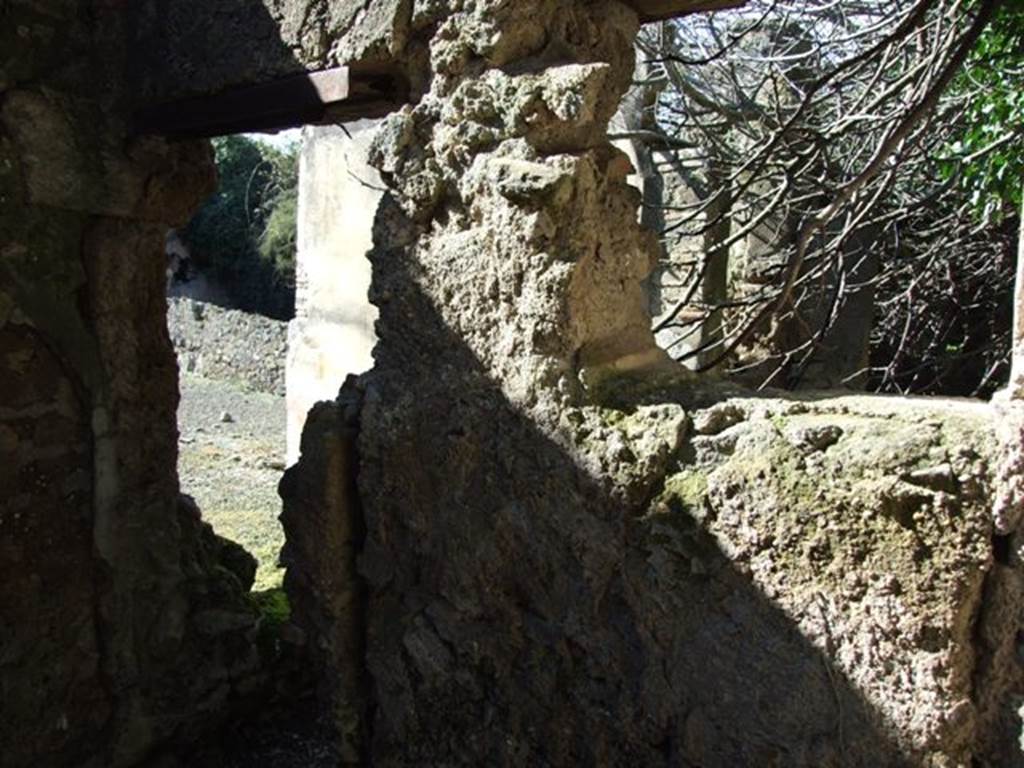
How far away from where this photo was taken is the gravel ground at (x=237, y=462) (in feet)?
21.2

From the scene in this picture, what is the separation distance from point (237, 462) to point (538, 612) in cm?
735

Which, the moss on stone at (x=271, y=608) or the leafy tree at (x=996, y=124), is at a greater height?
the leafy tree at (x=996, y=124)

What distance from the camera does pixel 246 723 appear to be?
353cm

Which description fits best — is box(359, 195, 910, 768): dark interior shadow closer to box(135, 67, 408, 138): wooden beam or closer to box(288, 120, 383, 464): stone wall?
box(135, 67, 408, 138): wooden beam

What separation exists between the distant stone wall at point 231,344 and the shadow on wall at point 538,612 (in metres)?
11.8

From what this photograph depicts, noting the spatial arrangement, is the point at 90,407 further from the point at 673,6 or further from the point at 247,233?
the point at 247,233

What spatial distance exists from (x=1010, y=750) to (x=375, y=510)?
142 centimetres

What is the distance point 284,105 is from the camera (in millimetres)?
2580

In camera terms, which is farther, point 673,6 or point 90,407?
point 90,407

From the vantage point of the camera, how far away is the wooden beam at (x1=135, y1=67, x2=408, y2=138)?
2453mm

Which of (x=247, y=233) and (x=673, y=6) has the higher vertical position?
(x=247, y=233)

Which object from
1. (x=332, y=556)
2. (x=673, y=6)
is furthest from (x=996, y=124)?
(x=332, y=556)

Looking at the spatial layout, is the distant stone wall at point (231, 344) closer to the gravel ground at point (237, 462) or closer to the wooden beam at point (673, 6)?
the gravel ground at point (237, 462)

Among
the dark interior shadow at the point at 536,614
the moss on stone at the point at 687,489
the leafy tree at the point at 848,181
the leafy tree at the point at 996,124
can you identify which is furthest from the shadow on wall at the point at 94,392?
the leafy tree at the point at 996,124
